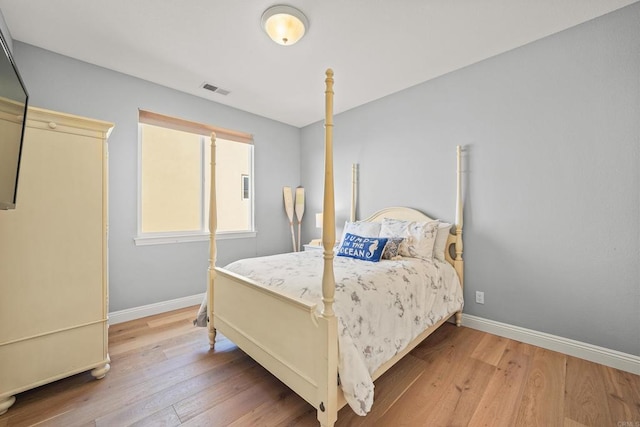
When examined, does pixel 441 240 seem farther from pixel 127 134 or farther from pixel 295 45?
pixel 127 134

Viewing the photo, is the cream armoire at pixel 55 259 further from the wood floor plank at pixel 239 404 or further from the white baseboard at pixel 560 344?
the white baseboard at pixel 560 344

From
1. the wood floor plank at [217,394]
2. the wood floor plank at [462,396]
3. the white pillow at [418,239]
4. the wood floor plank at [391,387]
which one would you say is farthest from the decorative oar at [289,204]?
the wood floor plank at [462,396]

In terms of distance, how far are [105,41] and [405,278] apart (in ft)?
9.93

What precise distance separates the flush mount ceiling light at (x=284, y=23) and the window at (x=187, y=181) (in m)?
1.73

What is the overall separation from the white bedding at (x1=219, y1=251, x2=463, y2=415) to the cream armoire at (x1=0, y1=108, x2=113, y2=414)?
0.94 m

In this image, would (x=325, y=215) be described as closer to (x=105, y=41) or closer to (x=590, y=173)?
(x=590, y=173)

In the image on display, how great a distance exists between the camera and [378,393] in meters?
1.65

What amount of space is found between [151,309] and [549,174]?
393cm

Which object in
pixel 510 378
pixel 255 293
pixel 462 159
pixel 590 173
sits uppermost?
pixel 462 159

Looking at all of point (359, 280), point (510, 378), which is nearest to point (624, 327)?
point (510, 378)

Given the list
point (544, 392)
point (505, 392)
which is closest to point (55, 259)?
point (505, 392)

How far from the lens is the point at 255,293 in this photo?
176cm

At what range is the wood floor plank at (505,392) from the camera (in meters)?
1.43

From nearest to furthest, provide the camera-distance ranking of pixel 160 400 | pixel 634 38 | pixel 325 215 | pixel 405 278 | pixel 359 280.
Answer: pixel 325 215, pixel 160 400, pixel 359 280, pixel 634 38, pixel 405 278
